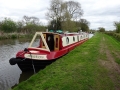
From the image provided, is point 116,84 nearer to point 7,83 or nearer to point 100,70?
point 100,70

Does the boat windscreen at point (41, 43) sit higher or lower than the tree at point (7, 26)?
lower

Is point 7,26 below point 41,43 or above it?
above

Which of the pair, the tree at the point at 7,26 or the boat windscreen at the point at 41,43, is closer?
the boat windscreen at the point at 41,43

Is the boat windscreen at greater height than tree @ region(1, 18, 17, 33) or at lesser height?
lesser

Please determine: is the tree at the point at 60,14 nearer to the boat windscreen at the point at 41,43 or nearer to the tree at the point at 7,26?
the tree at the point at 7,26

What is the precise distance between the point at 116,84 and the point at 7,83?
172 inches

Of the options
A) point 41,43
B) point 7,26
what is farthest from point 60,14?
point 41,43

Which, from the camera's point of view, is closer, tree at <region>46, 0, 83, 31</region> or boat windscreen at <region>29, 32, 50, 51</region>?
boat windscreen at <region>29, 32, 50, 51</region>

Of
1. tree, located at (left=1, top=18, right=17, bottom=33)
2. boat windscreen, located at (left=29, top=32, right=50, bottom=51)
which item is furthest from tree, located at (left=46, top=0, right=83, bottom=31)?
boat windscreen, located at (left=29, top=32, right=50, bottom=51)

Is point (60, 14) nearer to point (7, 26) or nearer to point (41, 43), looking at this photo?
point (7, 26)

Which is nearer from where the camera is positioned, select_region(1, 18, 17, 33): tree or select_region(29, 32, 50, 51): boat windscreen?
select_region(29, 32, 50, 51): boat windscreen

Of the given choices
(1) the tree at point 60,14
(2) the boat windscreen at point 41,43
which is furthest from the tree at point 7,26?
(2) the boat windscreen at point 41,43

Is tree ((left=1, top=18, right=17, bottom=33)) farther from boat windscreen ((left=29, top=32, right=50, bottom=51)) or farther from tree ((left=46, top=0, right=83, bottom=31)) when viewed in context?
boat windscreen ((left=29, top=32, right=50, bottom=51))

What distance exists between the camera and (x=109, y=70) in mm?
6043
